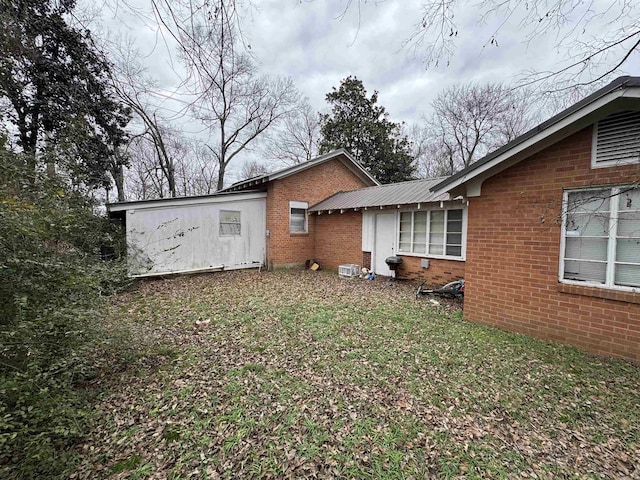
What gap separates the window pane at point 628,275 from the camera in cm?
393

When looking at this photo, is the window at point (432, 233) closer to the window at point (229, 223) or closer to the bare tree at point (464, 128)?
the window at point (229, 223)

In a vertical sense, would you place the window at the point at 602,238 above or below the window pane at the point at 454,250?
above

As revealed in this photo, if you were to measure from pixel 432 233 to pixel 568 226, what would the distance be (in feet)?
14.3

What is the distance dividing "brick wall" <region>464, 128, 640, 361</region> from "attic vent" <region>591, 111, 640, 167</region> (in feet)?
0.33

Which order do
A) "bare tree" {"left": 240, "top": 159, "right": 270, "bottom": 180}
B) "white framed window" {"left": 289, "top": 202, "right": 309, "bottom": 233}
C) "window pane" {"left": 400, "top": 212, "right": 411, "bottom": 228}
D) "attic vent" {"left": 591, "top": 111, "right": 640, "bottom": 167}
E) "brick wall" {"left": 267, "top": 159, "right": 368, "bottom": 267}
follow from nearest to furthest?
"attic vent" {"left": 591, "top": 111, "right": 640, "bottom": 167} → "window pane" {"left": 400, "top": 212, "right": 411, "bottom": 228} → "brick wall" {"left": 267, "top": 159, "right": 368, "bottom": 267} → "white framed window" {"left": 289, "top": 202, "right": 309, "bottom": 233} → "bare tree" {"left": 240, "top": 159, "right": 270, "bottom": 180}

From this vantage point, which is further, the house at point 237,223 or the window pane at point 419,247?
the house at point 237,223

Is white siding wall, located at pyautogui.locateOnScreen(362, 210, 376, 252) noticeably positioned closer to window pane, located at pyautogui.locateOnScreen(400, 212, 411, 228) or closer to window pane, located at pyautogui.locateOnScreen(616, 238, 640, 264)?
window pane, located at pyautogui.locateOnScreen(400, 212, 411, 228)

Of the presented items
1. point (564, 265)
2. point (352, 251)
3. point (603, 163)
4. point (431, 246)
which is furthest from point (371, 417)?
point (352, 251)

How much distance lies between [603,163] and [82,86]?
43.5 ft

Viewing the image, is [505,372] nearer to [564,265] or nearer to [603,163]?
[564,265]

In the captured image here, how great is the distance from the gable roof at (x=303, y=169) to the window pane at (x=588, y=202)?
30.3ft

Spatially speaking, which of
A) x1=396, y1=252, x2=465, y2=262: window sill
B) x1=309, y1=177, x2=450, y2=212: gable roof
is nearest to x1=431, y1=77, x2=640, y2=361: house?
x1=396, y1=252, x2=465, y2=262: window sill

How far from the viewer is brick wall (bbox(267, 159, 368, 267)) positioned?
1180cm

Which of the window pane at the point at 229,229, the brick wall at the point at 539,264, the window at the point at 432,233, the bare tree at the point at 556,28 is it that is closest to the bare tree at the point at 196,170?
the window pane at the point at 229,229
